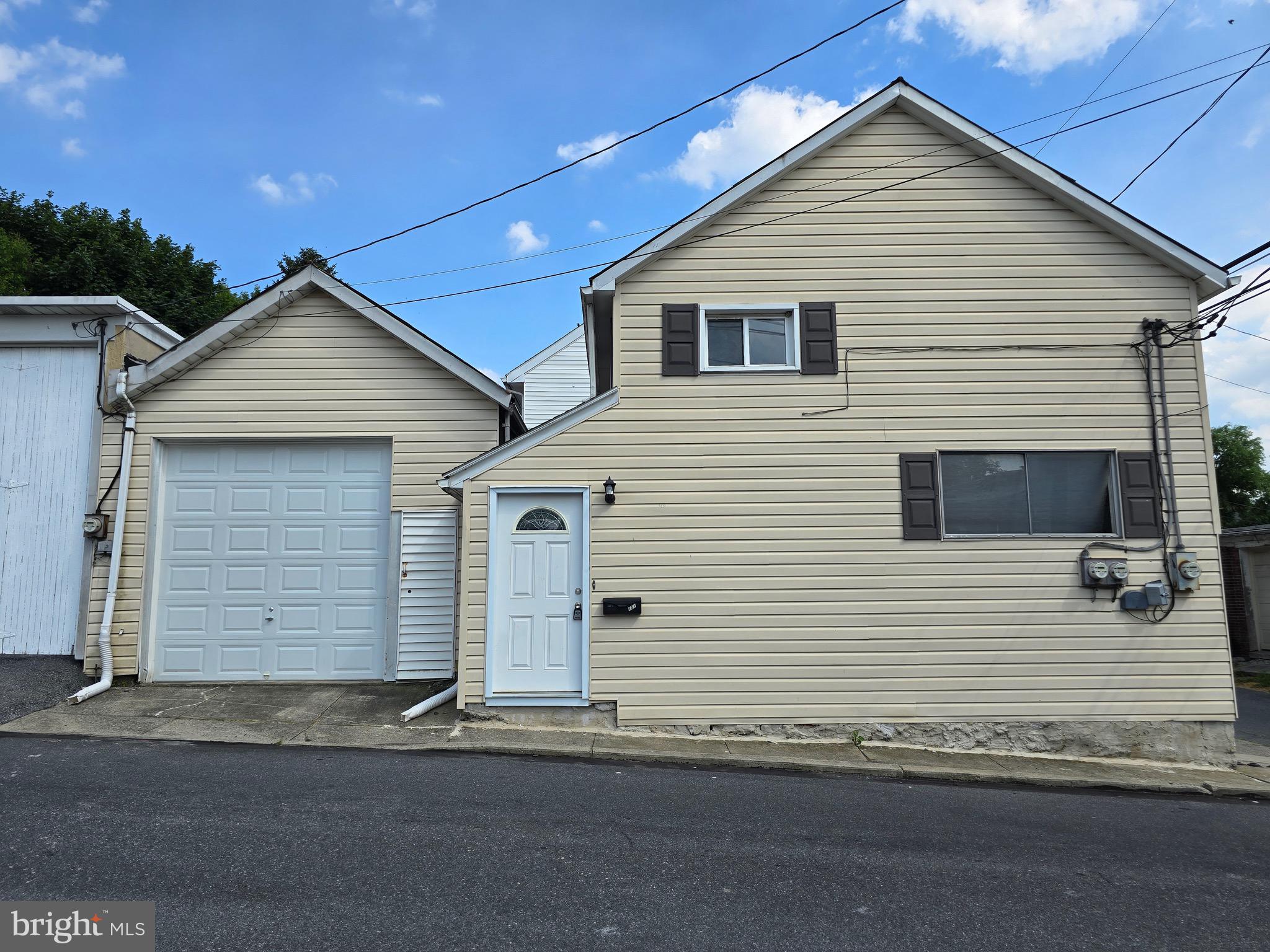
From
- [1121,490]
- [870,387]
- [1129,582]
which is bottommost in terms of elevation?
[1129,582]

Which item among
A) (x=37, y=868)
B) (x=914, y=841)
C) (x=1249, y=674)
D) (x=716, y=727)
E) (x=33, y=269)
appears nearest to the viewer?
(x=37, y=868)

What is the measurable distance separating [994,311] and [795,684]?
480 cm

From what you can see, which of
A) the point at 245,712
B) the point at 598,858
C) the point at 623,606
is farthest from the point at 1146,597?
the point at 245,712

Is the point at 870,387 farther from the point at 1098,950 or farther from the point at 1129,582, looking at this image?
the point at 1098,950

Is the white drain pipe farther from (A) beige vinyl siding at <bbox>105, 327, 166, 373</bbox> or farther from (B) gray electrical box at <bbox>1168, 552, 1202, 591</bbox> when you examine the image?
(B) gray electrical box at <bbox>1168, 552, 1202, 591</bbox>

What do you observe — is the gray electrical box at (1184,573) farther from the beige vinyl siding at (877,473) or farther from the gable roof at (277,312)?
the gable roof at (277,312)

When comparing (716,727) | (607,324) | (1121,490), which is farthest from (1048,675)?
(607,324)

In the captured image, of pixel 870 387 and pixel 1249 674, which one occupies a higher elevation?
pixel 870 387

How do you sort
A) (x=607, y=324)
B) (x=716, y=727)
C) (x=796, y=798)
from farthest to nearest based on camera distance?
(x=607, y=324) → (x=716, y=727) → (x=796, y=798)

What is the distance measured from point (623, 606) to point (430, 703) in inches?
92.5

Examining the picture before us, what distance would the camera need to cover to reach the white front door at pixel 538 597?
8.12 metres

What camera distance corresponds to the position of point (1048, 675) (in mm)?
8242

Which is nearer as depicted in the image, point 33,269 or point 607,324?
point 607,324

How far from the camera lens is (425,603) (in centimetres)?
934
